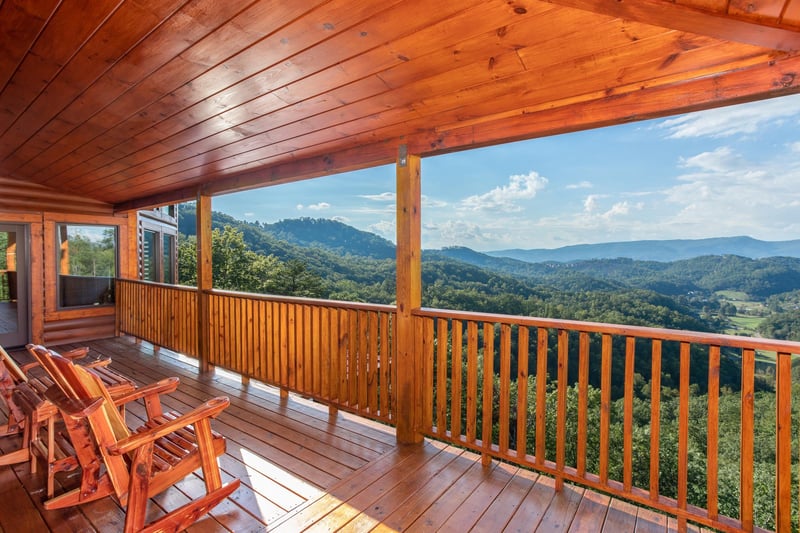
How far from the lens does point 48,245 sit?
575cm

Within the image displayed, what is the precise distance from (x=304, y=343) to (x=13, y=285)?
519cm

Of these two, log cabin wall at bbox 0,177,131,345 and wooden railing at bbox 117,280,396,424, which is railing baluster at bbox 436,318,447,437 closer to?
wooden railing at bbox 117,280,396,424

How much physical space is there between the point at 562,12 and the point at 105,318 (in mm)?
7740

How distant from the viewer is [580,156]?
17109 mm

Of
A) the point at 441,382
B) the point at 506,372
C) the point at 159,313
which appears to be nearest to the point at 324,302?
the point at 441,382

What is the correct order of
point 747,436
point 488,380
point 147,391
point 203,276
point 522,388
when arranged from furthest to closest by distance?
point 203,276 → point 488,380 → point 522,388 → point 147,391 → point 747,436

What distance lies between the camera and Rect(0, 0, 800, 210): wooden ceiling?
1.41 meters

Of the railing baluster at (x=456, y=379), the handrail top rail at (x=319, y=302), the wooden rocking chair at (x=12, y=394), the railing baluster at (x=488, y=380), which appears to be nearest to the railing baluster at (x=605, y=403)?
the railing baluster at (x=488, y=380)

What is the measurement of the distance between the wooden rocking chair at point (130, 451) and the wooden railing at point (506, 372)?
1.35 m

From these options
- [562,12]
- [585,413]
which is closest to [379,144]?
[562,12]

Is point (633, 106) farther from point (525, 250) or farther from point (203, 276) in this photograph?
point (525, 250)

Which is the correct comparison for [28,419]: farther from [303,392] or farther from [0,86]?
[0,86]

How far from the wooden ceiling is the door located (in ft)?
11.8

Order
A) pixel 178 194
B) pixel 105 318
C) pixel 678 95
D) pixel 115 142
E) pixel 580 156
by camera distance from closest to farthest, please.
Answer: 1. pixel 678 95
2. pixel 115 142
3. pixel 178 194
4. pixel 105 318
5. pixel 580 156
